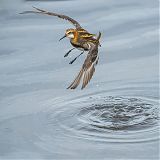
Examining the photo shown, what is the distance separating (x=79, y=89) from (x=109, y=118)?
3.67 ft

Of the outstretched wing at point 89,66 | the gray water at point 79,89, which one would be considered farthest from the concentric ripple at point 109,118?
the outstretched wing at point 89,66

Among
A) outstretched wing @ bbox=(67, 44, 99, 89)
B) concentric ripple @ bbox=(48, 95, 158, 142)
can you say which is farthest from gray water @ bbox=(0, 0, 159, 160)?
outstretched wing @ bbox=(67, 44, 99, 89)

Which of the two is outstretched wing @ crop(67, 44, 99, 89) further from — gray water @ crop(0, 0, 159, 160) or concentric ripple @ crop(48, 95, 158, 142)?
concentric ripple @ crop(48, 95, 158, 142)

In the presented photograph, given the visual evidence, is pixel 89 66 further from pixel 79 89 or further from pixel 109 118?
pixel 79 89

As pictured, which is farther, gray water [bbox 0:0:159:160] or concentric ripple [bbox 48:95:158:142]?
concentric ripple [bbox 48:95:158:142]

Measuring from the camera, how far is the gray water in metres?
8.12

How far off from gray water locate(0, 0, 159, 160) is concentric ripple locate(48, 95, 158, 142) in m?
0.01

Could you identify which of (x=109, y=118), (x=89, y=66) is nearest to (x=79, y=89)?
(x=109, y=118)

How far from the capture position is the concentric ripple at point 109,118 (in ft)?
27.3

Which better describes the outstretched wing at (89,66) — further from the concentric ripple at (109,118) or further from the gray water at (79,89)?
the concentric ripple at (109,118)

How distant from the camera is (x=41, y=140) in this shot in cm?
823

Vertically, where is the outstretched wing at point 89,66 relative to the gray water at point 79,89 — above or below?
above

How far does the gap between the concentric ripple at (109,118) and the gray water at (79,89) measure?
0.04 feet

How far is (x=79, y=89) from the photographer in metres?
9.81
